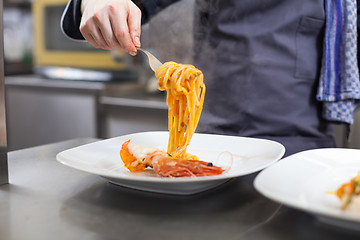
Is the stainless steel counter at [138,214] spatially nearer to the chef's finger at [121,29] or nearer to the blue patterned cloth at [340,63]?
the chef's finger at [121,29]

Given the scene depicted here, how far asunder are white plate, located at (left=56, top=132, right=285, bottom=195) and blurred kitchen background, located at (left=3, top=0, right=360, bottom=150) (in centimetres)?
121

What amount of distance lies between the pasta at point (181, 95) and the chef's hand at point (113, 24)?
4.4 inches

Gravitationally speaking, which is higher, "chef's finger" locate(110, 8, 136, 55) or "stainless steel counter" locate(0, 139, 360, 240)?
"chef's finger" locate(110, 8, 136, 55)

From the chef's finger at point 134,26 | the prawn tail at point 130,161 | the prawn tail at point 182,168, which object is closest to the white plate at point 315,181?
the prawn tail at point 182,168

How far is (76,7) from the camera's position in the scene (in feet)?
4.05

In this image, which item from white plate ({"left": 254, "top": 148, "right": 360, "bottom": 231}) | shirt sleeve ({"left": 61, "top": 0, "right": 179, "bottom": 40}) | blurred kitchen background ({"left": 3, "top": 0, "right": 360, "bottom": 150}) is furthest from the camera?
blurred kitchen background ({"left": 3, "top": 0, "right": 360, "bottom": 150})

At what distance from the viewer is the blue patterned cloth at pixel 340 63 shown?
4.51 ft

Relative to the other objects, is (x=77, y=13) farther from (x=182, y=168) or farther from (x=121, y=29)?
(x=182, y=168)

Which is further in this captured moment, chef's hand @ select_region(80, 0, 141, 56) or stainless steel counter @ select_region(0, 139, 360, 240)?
chef's hand @ select_region(80, 0, 141, 56)

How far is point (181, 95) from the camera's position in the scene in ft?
3.64

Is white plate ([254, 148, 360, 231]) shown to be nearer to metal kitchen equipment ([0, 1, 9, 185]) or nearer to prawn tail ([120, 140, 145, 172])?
prawn tail ([120, 140, 145, 172])

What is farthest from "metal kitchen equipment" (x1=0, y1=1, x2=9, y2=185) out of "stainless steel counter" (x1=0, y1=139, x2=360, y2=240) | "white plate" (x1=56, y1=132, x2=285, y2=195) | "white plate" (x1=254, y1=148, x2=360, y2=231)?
"white plate" (x1=254, y1=148, x2=360, y2=231)

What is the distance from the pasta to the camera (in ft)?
3.49

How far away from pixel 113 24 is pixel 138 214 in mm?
522
